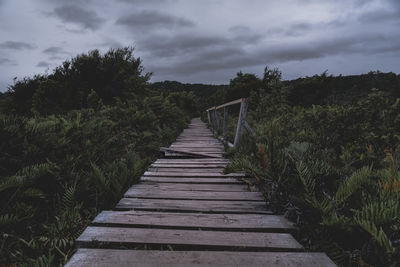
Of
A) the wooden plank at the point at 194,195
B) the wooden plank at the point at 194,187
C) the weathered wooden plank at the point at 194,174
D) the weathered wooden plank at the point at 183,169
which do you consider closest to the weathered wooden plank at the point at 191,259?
the wooden plank at the point at 194,195

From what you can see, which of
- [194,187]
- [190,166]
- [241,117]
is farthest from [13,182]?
[241,117]

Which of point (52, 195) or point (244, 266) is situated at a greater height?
point (52, 195)

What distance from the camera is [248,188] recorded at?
9.51 ft

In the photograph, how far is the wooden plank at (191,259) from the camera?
143cm

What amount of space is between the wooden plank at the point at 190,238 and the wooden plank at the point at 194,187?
1052 mm

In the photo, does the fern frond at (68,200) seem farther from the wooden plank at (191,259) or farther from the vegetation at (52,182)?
the wooden plank at (191,259)

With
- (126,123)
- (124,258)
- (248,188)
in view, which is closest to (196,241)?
(124,258)

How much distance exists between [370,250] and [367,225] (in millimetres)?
245

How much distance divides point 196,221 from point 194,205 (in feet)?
1.23

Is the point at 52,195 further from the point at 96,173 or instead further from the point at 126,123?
the point at 126,123

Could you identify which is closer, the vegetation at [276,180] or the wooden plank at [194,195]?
the vegetation at [276,180]

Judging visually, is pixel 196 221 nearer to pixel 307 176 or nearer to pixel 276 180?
pixel 276 180

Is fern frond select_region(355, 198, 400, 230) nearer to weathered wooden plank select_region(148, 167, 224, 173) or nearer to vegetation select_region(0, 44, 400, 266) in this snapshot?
vegetation select_region(0, 44, 400, 266)

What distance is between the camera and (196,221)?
6.51 ft
